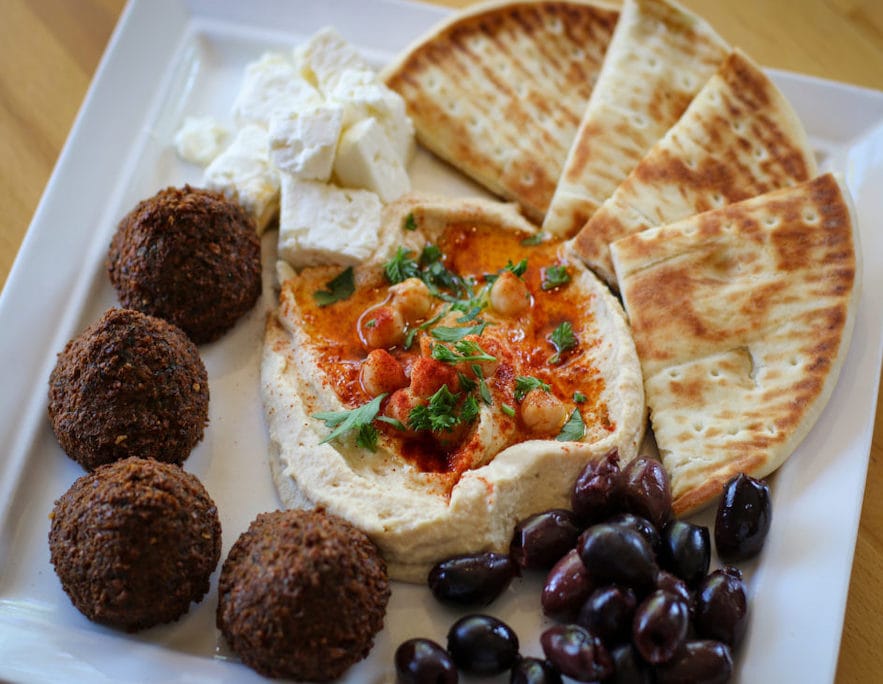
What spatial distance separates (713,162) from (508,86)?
1.16 m

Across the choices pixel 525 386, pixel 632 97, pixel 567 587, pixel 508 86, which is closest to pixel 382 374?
pixel 525 386

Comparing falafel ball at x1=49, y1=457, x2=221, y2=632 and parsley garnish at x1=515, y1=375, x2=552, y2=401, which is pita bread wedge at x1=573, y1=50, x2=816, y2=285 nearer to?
parsley garnish at x1=515, y1=375, x2=552, y2=401

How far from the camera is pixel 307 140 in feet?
13.3

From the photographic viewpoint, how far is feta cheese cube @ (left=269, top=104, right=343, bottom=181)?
405cm

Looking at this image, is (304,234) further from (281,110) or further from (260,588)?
(260,588)

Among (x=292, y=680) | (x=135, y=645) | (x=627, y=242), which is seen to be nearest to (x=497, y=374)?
(x=627, y=242)

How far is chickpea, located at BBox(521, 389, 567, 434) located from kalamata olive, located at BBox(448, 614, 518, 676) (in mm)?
815

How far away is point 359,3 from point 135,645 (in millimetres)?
3563

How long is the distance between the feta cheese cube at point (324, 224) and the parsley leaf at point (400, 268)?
0.37 ft

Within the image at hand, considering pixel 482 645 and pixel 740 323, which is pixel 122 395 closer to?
pixel 482 645

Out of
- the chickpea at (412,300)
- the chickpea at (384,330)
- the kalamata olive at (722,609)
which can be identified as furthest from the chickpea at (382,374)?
the kalamata olive at (722,609)

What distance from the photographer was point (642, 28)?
191 inches

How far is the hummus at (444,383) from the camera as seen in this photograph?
132 inches

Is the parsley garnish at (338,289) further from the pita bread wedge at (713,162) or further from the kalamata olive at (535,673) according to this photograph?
the kalamata olive at (535,673)
